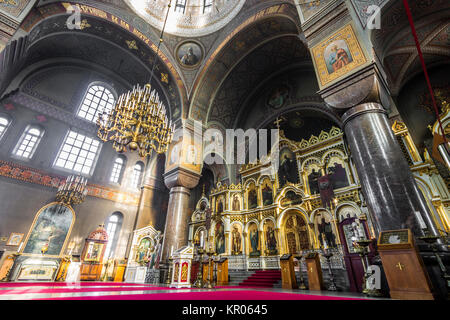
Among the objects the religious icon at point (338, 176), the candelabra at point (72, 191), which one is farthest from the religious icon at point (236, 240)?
the candelabra at point (72, 191)

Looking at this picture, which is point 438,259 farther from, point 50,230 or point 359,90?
point 50,230

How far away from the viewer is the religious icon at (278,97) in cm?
1112

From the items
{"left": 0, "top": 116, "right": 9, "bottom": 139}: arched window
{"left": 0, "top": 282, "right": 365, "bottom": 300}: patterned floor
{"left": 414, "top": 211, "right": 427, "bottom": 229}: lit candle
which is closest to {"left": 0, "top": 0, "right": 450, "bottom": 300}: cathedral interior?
{"left": 414, "top": 211, "right": 427, "bottom": 229}: lit candle

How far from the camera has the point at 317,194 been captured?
319 inches

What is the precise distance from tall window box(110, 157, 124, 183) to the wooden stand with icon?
2889 mm

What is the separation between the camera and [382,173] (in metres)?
3.65

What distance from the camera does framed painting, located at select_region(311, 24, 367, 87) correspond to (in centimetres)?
479

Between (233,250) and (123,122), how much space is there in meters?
7.27

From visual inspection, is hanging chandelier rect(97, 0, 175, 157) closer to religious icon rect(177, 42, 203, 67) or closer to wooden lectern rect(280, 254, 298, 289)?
wooden lectern rect(280, 254, 298, 289)

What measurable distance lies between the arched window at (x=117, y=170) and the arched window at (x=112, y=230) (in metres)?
2.03

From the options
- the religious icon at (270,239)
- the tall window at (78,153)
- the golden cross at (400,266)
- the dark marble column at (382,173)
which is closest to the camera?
the golden cross at (400,266)

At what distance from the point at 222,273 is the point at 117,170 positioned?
923cm

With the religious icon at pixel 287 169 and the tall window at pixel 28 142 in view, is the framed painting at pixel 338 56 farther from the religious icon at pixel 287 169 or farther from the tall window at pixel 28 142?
the tall window at pixel 28 142
